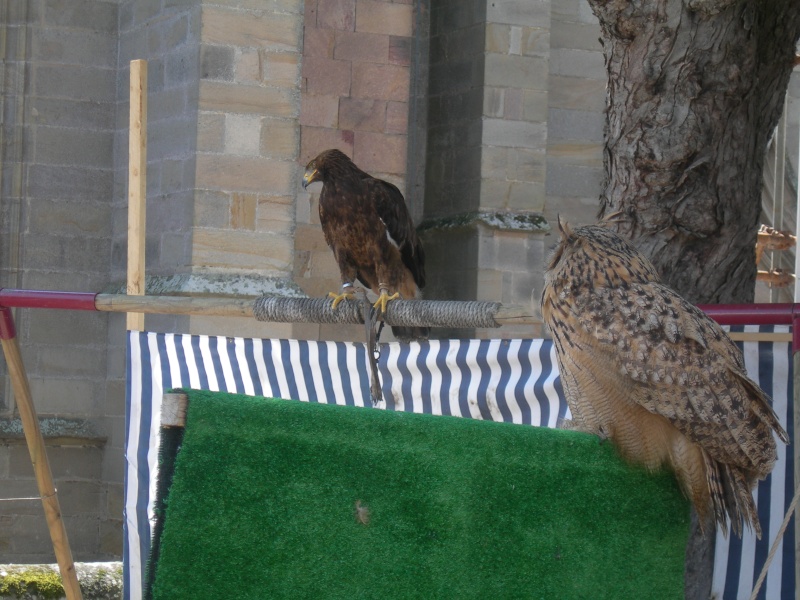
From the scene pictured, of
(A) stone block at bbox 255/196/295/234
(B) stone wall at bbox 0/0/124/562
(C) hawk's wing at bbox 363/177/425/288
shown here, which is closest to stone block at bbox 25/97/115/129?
(B) stone wall at bbox 0/0/124/562

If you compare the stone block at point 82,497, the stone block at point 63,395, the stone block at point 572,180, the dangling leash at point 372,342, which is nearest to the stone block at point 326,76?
the stone block at point 572,180

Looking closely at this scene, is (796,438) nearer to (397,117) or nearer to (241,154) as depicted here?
(241,154)

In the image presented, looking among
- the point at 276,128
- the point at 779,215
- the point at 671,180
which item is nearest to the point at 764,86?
the point at 671,180

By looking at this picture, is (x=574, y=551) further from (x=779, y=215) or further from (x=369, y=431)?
(x=779, y=215)

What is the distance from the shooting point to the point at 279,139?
9.07m

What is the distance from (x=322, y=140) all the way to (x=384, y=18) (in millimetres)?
1140

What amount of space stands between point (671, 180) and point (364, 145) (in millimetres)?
6326

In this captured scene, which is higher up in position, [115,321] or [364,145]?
[364,145]

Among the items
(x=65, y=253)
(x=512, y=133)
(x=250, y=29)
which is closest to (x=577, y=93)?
(x=512, y=133)

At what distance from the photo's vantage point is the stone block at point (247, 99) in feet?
Result: 29.2

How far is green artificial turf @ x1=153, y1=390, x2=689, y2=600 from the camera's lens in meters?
2.76

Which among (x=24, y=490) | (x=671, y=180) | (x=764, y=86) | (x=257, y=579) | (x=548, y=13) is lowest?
(x=24, y=490)

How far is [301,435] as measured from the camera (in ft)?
9.23

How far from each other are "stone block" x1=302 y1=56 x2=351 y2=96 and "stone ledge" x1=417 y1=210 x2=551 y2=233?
144 cm
